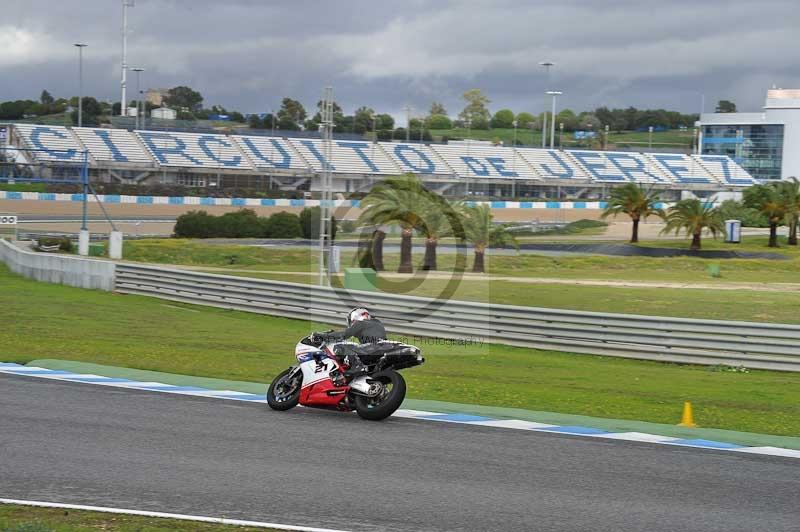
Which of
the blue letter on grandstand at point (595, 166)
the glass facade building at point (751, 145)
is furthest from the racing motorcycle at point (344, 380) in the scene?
the glass facade building at point (751, 145)

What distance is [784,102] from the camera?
438 ft

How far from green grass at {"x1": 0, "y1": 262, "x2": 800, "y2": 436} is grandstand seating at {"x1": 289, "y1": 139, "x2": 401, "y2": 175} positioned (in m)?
79.8

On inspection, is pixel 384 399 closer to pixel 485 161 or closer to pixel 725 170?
pixel 485 161

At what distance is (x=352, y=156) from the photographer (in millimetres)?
104750

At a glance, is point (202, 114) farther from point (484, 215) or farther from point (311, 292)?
point (311, 292)

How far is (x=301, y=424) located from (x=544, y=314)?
32.2 ft

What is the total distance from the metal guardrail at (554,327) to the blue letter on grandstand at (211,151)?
74456 millimetres

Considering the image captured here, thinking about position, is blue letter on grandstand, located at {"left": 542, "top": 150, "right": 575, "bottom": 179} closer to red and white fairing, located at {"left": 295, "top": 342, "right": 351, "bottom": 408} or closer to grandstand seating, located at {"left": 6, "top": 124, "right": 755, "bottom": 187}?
grandstand seating, located at {"left": 6, "top": 124, "right": 755, "bottom": 187}

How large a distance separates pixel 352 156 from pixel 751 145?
65.0 metres

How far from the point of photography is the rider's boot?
11.4 metres

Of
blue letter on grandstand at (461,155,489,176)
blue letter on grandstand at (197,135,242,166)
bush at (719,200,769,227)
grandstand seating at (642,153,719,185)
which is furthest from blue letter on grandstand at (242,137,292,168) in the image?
grandstand seating at (642,153,719,185)

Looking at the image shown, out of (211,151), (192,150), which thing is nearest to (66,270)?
(192,150)

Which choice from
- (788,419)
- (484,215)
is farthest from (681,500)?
(484,215)

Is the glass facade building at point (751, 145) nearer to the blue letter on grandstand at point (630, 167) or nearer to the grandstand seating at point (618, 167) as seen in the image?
the grandstand seating at point (618, 167)
